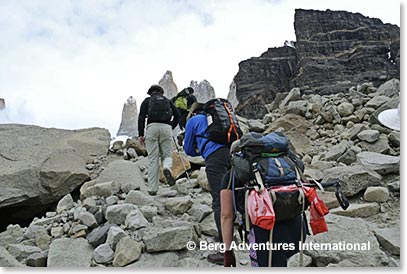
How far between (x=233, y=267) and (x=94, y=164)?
12.4 ft

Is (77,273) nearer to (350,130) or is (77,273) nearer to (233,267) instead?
(233,267)

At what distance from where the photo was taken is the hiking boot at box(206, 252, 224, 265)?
85.0 inches

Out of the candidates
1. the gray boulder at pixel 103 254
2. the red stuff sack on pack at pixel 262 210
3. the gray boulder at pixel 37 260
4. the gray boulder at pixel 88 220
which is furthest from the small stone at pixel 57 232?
the red stuff sack on pack at pixel 262 210

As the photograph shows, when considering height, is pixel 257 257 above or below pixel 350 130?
below

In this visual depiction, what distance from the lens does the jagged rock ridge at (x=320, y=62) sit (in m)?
7.66

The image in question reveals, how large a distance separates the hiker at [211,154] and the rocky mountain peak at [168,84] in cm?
223

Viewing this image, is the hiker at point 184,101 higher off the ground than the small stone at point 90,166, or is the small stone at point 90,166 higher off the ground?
the hiker at point 184,101

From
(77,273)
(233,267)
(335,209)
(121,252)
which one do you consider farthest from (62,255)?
(335,209)

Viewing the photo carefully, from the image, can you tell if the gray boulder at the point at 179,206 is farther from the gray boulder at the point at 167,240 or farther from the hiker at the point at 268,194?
the hiker at the point at 268,194

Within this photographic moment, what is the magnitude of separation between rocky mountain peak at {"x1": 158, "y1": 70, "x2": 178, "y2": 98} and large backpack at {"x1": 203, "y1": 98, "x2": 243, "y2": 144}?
2302 mm

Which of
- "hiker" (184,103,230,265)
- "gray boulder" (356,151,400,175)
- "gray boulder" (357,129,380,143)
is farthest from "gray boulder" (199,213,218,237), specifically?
"gray boulder" (357,129,380,143)

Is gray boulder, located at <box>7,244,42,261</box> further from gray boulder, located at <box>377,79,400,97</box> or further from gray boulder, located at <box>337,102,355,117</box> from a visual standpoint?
gray boulder, located at <box>377,79,400,97</box>

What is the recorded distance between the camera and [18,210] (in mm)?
4527

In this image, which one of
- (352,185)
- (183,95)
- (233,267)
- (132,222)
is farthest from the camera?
(183,95)
